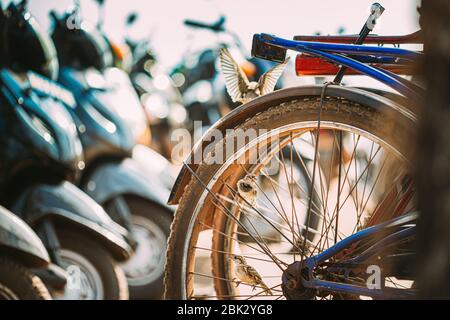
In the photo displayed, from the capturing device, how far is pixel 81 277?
3.17m

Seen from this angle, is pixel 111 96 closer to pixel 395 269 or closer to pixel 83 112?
pixel 83 112

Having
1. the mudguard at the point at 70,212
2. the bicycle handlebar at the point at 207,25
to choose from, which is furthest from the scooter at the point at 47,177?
the bicycle handlebar at the point at 207,25

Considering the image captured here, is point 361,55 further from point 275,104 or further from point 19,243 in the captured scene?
point 19,243

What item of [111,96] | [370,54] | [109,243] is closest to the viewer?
[370,54]

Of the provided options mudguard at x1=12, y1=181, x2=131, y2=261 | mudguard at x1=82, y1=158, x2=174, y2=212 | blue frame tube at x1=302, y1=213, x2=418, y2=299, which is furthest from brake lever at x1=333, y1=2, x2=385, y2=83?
mudguard at x1=82, y1=158, x2=174, y2=212

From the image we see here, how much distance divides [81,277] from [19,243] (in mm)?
799

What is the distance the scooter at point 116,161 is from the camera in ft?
12.1

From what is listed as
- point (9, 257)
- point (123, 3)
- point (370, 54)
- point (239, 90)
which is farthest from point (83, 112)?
point (370, 54)

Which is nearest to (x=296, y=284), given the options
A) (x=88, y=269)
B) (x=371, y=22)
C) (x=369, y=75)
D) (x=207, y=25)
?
(x=369, y=75)

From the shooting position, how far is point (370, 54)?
1726 mm

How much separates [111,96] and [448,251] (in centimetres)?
329

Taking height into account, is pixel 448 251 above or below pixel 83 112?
below

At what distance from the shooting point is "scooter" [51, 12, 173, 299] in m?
3.69

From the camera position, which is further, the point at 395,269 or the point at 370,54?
the point at 370,54
